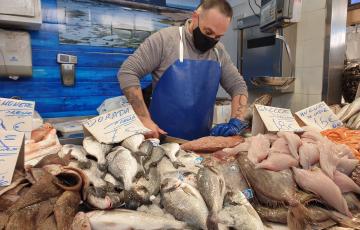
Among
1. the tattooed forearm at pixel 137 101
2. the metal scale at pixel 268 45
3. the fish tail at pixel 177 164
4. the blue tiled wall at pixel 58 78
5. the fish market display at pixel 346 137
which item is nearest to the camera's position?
the fish tail at pixel 177 164

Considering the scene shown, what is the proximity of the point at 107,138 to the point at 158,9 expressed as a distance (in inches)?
156

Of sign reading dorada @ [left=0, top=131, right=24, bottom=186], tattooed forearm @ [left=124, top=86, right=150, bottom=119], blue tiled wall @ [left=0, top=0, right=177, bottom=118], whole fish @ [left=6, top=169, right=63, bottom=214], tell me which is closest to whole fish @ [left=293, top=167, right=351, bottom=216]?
whole fish @ [left=6, top=169, right=63, bottom=214]

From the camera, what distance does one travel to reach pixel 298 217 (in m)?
1.08

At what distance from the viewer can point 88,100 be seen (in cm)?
454

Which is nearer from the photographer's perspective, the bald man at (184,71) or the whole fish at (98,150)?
the whole fish at (98,150)

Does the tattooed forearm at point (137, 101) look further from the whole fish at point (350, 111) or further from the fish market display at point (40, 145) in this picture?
the whole fish at point (350, 111)

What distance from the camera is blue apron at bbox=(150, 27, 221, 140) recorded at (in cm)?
275

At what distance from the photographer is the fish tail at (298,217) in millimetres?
1058

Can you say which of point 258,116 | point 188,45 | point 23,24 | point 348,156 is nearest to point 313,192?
point 348,156

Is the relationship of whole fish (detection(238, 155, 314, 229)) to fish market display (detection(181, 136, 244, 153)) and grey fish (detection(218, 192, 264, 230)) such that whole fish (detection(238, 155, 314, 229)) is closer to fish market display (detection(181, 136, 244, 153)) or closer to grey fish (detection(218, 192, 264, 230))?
grey fish (detection(218, 192, 264, 230))

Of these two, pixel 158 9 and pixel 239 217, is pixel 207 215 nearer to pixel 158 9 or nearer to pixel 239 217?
pixel 239 217

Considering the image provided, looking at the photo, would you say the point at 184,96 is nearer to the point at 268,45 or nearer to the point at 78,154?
the point at 78,154

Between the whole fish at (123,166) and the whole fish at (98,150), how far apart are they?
0.09ft

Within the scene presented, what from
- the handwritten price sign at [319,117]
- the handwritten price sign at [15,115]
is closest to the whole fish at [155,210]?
the handwritten price sign at [15,115]
